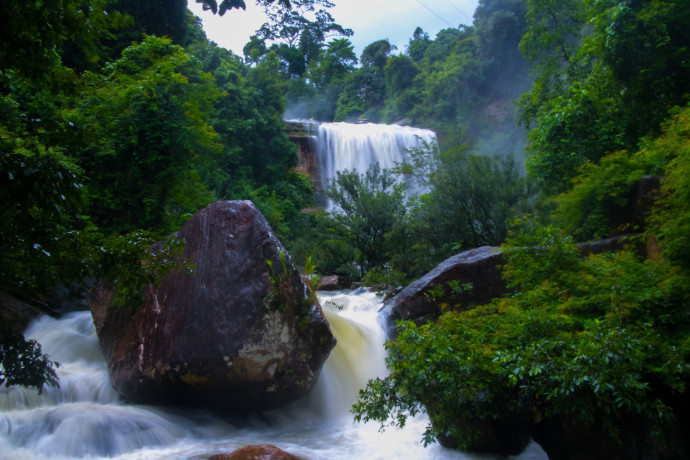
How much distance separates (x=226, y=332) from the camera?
6.37m

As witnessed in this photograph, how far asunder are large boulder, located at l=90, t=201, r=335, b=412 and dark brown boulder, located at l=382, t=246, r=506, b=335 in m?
2.41

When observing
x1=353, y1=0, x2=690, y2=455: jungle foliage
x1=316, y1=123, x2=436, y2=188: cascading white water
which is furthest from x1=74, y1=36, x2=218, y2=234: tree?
x1=316, y1=123, x2=436, y2=188: cascading white water

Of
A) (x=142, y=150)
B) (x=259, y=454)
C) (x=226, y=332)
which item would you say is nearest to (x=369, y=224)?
(x=142, y=150)

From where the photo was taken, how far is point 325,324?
691cm

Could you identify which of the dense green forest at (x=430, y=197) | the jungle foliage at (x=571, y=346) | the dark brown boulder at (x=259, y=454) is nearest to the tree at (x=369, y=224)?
the dense green forest at (x=430, y=197)

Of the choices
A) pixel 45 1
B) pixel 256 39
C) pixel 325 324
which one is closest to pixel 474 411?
pixel 325 324

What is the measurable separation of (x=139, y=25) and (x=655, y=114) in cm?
1839

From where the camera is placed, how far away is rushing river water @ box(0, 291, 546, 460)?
5.51 meters

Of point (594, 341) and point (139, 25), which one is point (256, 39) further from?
point (594, 341)

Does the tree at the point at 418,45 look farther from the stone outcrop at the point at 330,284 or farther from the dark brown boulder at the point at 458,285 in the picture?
the dark brown boulder at the point at 458,285

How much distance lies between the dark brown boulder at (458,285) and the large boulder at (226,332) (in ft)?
7.91

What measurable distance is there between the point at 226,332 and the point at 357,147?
23.2 m

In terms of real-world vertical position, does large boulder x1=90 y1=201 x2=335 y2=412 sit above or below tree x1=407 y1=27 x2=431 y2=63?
below

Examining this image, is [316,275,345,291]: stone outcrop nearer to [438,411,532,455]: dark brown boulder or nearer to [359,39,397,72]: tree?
[438,411,532,455]: dark brown boulder
